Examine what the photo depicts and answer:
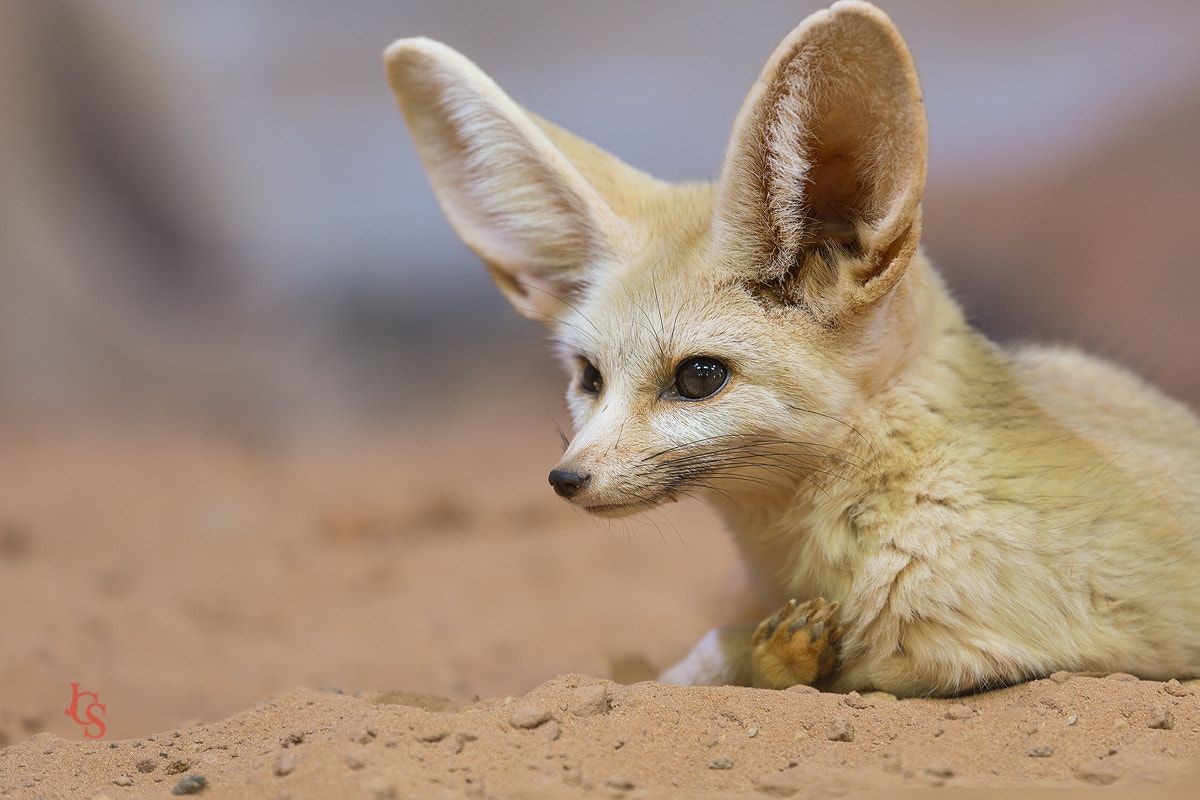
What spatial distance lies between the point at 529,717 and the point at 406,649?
226 centimetres

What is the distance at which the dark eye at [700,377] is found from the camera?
299 cm

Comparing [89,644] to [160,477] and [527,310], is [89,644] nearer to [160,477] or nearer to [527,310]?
[527,310]

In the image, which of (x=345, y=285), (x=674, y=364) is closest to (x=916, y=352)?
(x=674, y=364)

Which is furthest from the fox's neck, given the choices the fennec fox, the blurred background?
the blurred background

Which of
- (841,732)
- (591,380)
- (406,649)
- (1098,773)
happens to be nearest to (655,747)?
(841,732)

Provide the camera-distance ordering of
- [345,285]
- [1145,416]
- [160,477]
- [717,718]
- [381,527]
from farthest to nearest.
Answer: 1. [345,285]
2. [160,477]
3. [381,527]
4. [1145,416]
5. [717,718]

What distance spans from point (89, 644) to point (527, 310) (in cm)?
209

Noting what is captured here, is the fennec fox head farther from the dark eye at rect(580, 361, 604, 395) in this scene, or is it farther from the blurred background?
the blurred background

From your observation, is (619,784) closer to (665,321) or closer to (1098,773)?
(1098,773)

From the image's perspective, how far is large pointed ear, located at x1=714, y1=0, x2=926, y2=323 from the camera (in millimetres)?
2660

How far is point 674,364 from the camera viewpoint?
3.03 metres

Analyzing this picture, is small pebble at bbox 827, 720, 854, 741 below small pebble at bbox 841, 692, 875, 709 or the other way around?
below

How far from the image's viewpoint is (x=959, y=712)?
271 cm

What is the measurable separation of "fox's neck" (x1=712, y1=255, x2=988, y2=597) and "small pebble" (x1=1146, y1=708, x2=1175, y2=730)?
29.8 inches
